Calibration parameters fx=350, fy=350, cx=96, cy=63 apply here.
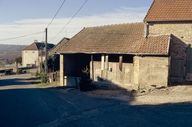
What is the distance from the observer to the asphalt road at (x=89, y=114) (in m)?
14.8

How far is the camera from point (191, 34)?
82.8 ft

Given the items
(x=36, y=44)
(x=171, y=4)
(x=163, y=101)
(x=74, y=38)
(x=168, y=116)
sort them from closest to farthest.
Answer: (x=168, y=116) → (x=163, y=101) → (x=171, y=4) → (x=74, y=38) → (x=36, y=44)

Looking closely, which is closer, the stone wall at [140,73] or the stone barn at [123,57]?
the stone wall at [140,73]

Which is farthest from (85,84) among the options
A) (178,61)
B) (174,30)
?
(174,30)

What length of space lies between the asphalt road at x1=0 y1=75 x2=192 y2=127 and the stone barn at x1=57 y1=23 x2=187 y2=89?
188 inches

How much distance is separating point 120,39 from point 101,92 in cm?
591

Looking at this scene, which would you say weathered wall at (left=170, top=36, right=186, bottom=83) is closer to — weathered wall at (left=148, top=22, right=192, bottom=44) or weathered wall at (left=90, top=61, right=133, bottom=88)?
weathered wall at (left=148, top=22, right=192, bottom=44)

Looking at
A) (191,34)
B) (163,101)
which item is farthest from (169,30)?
(163,101)

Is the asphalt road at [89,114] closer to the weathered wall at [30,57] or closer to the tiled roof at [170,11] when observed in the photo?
the tiled roof at [170,11]

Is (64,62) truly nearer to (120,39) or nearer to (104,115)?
(120,39)

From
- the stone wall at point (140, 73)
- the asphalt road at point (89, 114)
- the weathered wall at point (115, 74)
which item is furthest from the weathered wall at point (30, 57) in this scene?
the asphalt road at point (89, 114)

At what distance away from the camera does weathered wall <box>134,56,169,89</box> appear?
24.2m

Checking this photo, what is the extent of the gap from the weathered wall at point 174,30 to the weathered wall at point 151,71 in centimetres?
263

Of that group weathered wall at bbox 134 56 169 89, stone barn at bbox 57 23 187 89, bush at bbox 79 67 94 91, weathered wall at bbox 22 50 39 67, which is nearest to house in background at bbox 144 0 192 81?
stone barn at bbox 57 23 187 89
